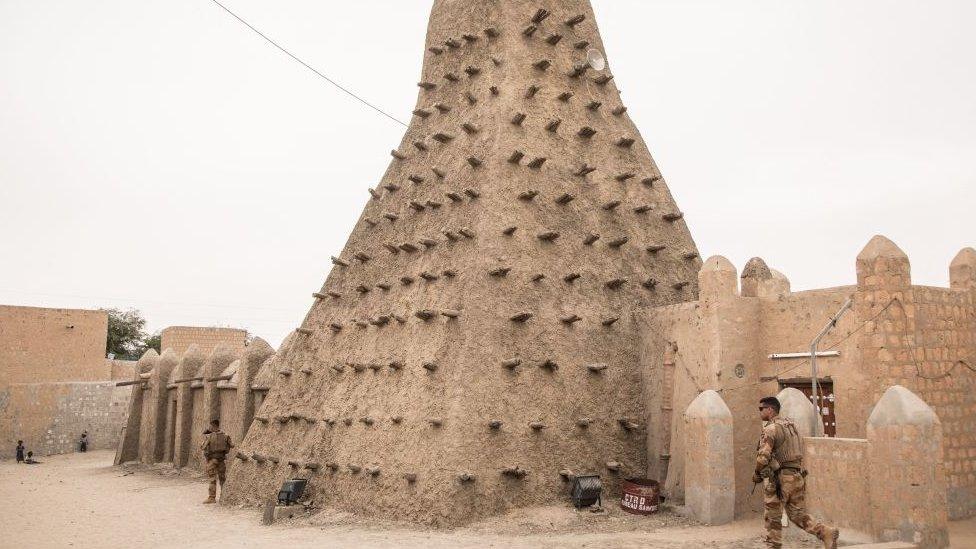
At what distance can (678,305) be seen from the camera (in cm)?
1248

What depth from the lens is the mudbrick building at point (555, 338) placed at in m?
10.0

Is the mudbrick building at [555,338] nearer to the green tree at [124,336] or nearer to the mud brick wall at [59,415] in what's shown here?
the mud brick wall at [59,415]

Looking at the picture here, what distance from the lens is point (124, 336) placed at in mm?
56250

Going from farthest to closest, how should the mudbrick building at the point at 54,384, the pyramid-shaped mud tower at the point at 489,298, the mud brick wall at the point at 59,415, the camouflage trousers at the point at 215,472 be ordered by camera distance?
the mudbrick building at the point at 54,384
the mud brick wall at the point at 59,415
the camouflage trousers at the point at 215,472
the pyramid-shaped mud tower at the point at 489,298

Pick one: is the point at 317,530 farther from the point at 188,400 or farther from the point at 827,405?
the point at 188,400

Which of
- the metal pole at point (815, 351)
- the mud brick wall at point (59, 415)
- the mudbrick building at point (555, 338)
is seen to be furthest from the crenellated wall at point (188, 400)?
the metal pole at point (815, 351)

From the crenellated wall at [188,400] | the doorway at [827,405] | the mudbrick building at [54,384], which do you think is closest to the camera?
the doorway at [827,405]

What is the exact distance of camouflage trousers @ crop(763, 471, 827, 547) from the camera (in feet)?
26.6

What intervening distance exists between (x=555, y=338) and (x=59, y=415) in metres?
25.0

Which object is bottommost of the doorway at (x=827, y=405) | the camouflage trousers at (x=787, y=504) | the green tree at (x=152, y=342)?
the camouflage trousers at (x=787, y=504)

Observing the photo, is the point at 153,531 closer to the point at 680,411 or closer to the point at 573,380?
the point at 573,380

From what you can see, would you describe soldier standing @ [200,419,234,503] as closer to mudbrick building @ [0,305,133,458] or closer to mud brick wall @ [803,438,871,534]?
mud brick wall @ [803,438,871,534]

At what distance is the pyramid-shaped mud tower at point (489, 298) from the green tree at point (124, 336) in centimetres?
4534

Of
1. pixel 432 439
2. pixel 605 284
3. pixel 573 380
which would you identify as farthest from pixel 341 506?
pixel 605 284
